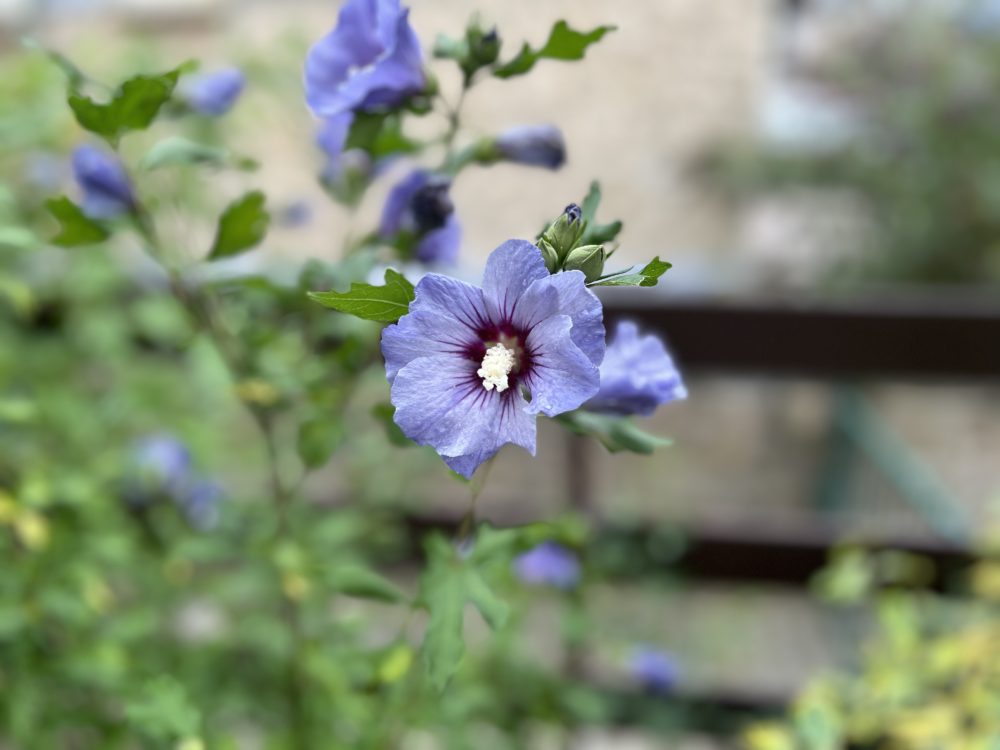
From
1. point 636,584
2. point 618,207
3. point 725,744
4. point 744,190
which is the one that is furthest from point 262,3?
point 725,744

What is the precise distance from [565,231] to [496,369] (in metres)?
0.07

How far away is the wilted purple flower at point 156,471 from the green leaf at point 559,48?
0.64 metres

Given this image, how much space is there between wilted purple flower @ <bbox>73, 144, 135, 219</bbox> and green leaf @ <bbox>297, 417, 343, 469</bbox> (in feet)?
0.60

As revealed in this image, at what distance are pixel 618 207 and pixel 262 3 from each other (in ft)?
4.59

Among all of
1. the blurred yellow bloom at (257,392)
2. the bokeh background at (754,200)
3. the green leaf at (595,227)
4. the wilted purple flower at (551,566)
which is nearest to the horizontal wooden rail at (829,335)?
the wilted purple flower at (551,566)

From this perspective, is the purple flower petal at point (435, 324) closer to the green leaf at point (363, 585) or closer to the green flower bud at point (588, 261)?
the green flower bud at point (588, 261)

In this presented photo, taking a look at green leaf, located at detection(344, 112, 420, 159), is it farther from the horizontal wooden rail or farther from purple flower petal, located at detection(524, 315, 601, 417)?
the horizontal wooden rail

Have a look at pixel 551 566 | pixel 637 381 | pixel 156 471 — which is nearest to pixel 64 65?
pixel 637 381

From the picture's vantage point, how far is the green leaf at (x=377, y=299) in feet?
1.27

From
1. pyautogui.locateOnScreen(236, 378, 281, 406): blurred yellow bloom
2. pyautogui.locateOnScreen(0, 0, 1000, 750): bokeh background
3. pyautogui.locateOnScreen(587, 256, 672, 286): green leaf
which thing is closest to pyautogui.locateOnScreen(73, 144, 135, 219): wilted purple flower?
pyautogui.locateOnScreen(236, 378, 281, 406): blurred yellow bloom

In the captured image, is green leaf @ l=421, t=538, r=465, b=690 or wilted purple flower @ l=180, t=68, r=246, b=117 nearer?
green leaf @ l=421, t=538, r=465, b=690

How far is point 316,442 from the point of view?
23.1 inches

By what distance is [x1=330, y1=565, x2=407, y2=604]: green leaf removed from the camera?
23.0 inches

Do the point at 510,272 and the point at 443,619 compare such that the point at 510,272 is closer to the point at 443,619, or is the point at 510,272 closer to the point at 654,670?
the point at 443,619
